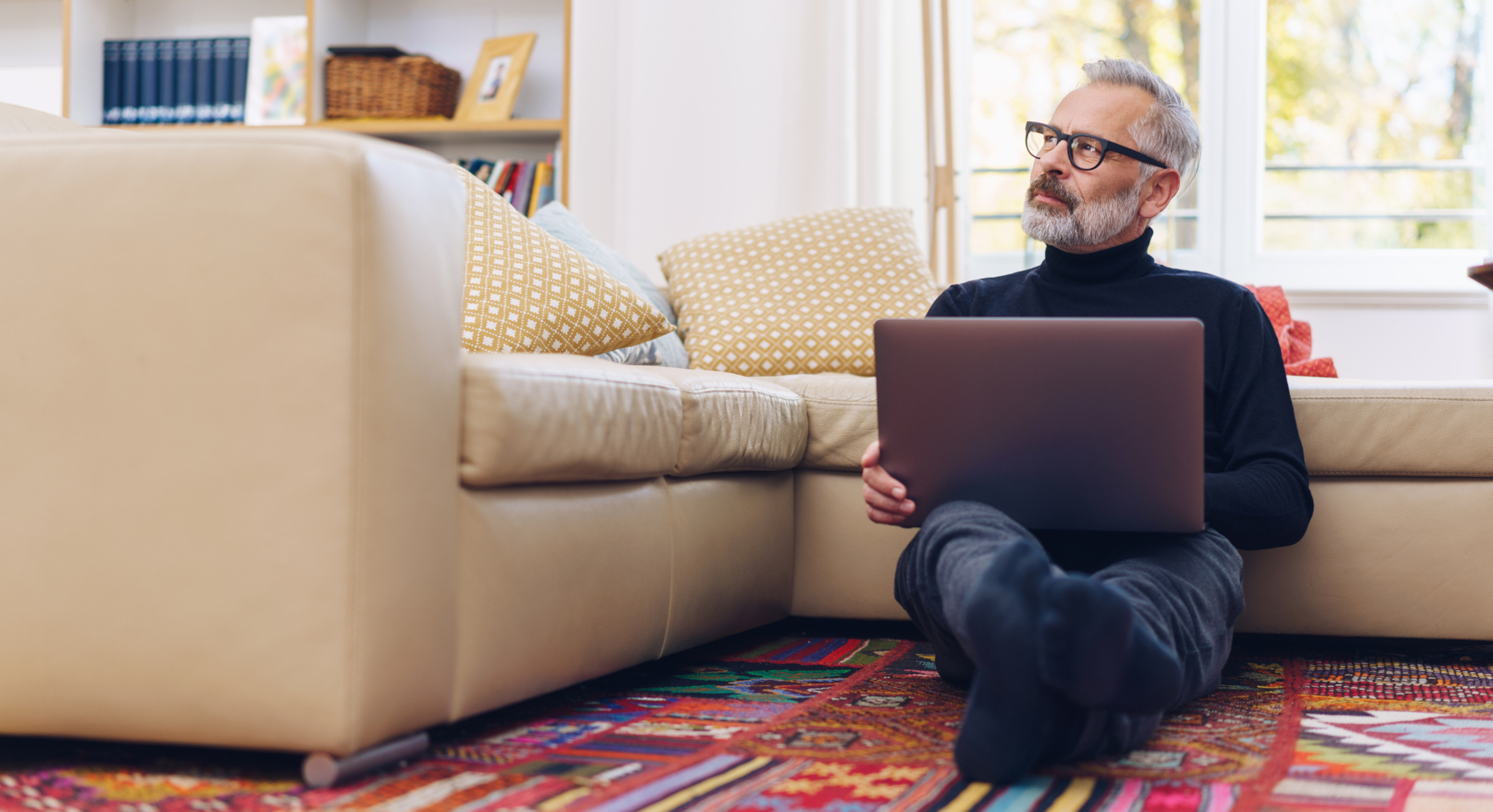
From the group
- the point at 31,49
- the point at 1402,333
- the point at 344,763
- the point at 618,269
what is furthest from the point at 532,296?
the point at 31,49

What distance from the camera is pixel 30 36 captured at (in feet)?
11.7

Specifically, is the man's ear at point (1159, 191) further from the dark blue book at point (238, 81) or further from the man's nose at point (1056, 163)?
the dark blue book at point (238, 81)

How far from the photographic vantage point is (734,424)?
152 cm

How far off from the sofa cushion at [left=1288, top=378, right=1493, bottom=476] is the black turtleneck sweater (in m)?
0.19

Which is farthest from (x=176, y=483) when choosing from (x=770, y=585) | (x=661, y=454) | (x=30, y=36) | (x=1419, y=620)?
(x=30, y=36)

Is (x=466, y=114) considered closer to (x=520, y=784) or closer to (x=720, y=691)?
(x=720, y=691)

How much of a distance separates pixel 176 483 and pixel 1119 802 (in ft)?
2.50

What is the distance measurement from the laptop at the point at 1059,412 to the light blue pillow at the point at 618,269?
833 millimetres

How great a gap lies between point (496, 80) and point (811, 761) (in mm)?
2669

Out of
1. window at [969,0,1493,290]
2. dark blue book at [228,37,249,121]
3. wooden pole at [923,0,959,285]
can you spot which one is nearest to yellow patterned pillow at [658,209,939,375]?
wooden pole at [923,0,959,285]

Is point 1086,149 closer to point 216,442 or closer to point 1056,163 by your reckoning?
point 1056,163

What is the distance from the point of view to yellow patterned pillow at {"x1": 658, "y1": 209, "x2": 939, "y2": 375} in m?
2.17

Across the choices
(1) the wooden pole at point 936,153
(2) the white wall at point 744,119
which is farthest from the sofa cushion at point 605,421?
(2) the white wall at point 744,119

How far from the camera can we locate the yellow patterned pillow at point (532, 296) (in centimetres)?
153
